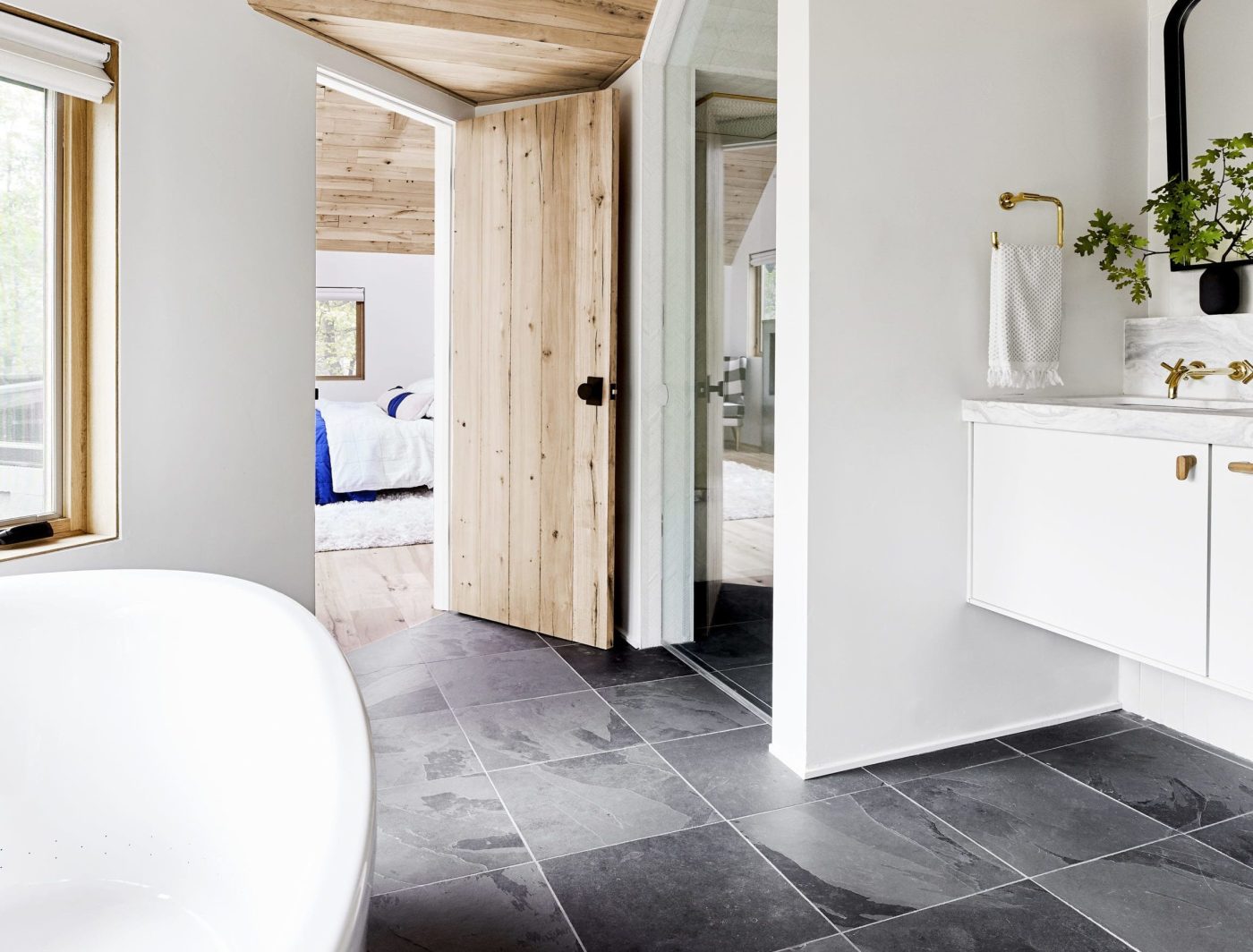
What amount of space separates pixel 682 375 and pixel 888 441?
1.02 m

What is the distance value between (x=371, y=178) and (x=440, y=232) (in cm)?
314

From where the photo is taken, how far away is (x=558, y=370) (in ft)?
11.2

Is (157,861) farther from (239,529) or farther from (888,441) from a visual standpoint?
(888,441)

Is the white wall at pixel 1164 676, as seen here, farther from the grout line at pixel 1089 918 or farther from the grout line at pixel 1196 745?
the grout line at pixel 1089 918

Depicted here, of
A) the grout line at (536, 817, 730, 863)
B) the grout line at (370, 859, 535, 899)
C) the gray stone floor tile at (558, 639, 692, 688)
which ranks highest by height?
the gray stone floor tile at (558, 639, 692, 688)

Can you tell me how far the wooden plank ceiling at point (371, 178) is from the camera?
17.0 ft

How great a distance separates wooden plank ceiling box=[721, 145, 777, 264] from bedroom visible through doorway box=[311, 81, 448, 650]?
135 centimetres

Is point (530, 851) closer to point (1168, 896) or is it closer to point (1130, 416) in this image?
point (1168, 896)

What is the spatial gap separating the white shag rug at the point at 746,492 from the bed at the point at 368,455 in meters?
3.64

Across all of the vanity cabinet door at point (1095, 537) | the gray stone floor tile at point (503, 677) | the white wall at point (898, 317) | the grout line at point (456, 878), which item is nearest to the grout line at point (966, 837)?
the white wall at point (898, 317)

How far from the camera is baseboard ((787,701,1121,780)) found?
2330mm

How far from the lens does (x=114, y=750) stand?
5.58 ft

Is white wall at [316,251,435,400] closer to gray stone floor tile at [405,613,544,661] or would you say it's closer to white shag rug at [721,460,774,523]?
gray stone floor tile at [405,613,544,661]

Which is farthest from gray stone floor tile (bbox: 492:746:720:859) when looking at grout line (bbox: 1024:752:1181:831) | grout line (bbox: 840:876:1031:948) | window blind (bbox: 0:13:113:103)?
window blind (bbox: 0:13:113:103)
